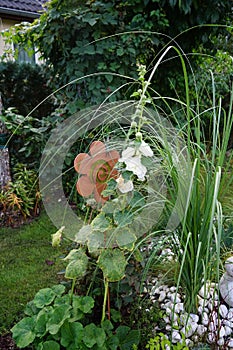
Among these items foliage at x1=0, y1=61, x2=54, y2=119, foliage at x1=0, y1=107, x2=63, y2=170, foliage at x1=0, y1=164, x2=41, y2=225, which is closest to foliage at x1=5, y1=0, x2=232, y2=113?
foliage at x1=0, y1=107, x2=63, y2=170

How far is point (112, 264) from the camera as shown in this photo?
129 cm

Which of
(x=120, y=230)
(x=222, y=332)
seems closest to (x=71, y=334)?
(x=120, y=230)

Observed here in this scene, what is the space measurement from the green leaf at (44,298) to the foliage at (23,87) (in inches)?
119

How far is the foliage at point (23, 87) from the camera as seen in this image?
423 cm

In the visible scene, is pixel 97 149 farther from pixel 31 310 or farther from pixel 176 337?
pixel 176 337

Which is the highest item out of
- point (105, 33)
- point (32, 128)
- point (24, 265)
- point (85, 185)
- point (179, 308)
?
point (105, 33)

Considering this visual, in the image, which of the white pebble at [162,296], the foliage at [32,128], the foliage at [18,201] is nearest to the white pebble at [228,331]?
the white pebble at [162,296]

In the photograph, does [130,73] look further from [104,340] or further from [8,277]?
[104,340]

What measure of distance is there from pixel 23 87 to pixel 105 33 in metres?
1.59

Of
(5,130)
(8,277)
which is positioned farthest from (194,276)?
(5,130)

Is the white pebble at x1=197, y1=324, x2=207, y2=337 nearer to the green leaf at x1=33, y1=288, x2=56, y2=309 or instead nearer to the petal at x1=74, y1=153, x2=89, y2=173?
the green leaf at x1=33, y1=288, x2=56, y2=309

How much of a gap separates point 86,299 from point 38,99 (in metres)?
3.42

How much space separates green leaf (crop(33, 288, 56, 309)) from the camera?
1441 mm

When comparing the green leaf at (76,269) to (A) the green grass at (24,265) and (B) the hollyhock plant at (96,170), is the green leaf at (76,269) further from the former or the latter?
(A) the green grass at (24,265)
